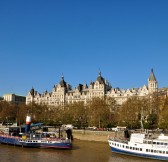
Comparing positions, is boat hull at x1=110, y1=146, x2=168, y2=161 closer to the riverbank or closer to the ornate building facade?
the riverbank

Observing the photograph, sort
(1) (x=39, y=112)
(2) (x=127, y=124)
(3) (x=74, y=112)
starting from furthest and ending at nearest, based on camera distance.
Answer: (1) (x=39, y=112)
(3) (x=74, y=112)
(2) (x=127, y=124)

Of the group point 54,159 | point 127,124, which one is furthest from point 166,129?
point 54,159

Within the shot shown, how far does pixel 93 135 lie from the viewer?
268 feet

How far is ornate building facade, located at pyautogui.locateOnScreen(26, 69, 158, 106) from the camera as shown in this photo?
15112 cm

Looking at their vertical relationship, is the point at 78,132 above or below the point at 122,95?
below

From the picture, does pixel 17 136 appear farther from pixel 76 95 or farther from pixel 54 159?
pixel 76 95

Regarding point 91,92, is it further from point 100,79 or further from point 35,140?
point 35,140

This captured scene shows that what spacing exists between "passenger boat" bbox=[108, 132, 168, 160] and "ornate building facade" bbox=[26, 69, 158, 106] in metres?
89.9

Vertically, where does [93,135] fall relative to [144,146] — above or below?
above

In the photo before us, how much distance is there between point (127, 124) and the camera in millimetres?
93938

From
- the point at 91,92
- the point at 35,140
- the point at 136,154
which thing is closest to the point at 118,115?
the point at 35,140

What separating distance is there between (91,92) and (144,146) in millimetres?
115371

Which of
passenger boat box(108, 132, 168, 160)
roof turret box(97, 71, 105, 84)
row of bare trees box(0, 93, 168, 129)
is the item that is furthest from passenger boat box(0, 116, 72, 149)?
roof turret box(97, 71, 105, 84)

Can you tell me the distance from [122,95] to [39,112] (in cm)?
4517
